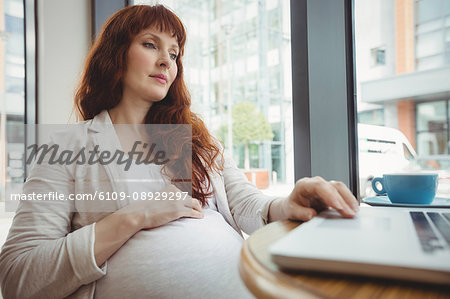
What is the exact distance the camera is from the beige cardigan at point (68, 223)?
66 cm

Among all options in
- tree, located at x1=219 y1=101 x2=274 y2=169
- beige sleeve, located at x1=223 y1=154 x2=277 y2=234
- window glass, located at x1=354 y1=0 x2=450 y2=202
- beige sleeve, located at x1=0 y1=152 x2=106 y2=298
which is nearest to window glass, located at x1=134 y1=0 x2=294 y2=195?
tree, located at x1=219 y1=101 x2=274 y2=169

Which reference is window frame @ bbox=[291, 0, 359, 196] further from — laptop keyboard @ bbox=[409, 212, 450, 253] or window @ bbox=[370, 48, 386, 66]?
laptop keyboard @ bbox=[409, 212, 450, 253]

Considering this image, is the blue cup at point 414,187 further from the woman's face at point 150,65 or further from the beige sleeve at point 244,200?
the woman's face at point 150,65

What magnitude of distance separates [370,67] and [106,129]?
35.5 inches

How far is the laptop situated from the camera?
10.4 inches

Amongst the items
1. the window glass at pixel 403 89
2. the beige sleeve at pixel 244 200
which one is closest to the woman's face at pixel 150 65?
the beige sleeve at pixel 244 200

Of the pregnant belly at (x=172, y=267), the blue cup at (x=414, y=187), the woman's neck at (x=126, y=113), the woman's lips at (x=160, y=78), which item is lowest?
the pregnant belly at (x=172, y=267)

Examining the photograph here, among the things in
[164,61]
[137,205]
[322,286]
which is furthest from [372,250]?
[164,61]

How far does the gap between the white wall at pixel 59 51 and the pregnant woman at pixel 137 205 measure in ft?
2.87

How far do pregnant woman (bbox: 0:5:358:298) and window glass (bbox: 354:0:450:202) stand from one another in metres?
0.49

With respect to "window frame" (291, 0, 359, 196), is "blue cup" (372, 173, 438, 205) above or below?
below

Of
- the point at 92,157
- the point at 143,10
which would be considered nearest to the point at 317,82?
the point at 143,10

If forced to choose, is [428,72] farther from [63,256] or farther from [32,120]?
[32,120]

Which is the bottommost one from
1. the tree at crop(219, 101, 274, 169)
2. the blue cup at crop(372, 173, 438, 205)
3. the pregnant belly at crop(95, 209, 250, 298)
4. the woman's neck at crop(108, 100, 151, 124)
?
the pregnant belly at crop(95, 209, 250, 298)
